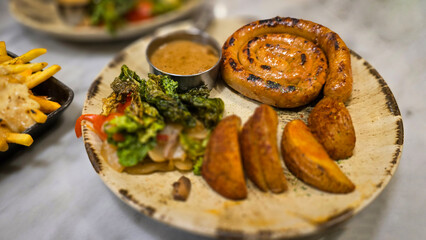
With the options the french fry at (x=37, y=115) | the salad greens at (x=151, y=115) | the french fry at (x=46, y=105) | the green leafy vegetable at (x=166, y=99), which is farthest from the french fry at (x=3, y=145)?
the green leafy vegetable at (x=166, y=99)

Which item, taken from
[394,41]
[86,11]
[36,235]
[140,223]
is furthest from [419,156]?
[86,11]

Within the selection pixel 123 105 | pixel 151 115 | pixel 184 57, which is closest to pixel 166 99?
pixel 151 115

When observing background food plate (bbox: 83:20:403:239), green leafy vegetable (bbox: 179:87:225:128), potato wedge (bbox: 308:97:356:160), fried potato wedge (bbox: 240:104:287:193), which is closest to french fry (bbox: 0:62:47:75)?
background food plate (bbox: 83:20:403:239)

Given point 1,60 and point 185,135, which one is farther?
point 1,60

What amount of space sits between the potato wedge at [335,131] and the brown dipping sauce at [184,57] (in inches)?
51.7

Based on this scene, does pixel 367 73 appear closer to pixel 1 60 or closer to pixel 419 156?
pixel 419 156

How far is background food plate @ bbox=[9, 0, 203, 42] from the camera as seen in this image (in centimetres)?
447

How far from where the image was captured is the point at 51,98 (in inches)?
131

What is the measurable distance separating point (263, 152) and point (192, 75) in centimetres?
121

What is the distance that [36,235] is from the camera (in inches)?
107

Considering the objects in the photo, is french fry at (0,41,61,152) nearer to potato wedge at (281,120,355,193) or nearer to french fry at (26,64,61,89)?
french fry at (26,64,61,89)

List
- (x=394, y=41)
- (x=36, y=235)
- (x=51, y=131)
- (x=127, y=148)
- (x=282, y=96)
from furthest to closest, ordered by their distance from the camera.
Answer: (x=394, y=41)
(x=51, y=131)
(x=282, y=96)
(x=36, y=235)
(x=127, y=148)

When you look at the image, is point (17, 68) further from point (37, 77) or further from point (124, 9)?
point (124, 9)

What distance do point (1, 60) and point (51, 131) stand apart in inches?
35.0
